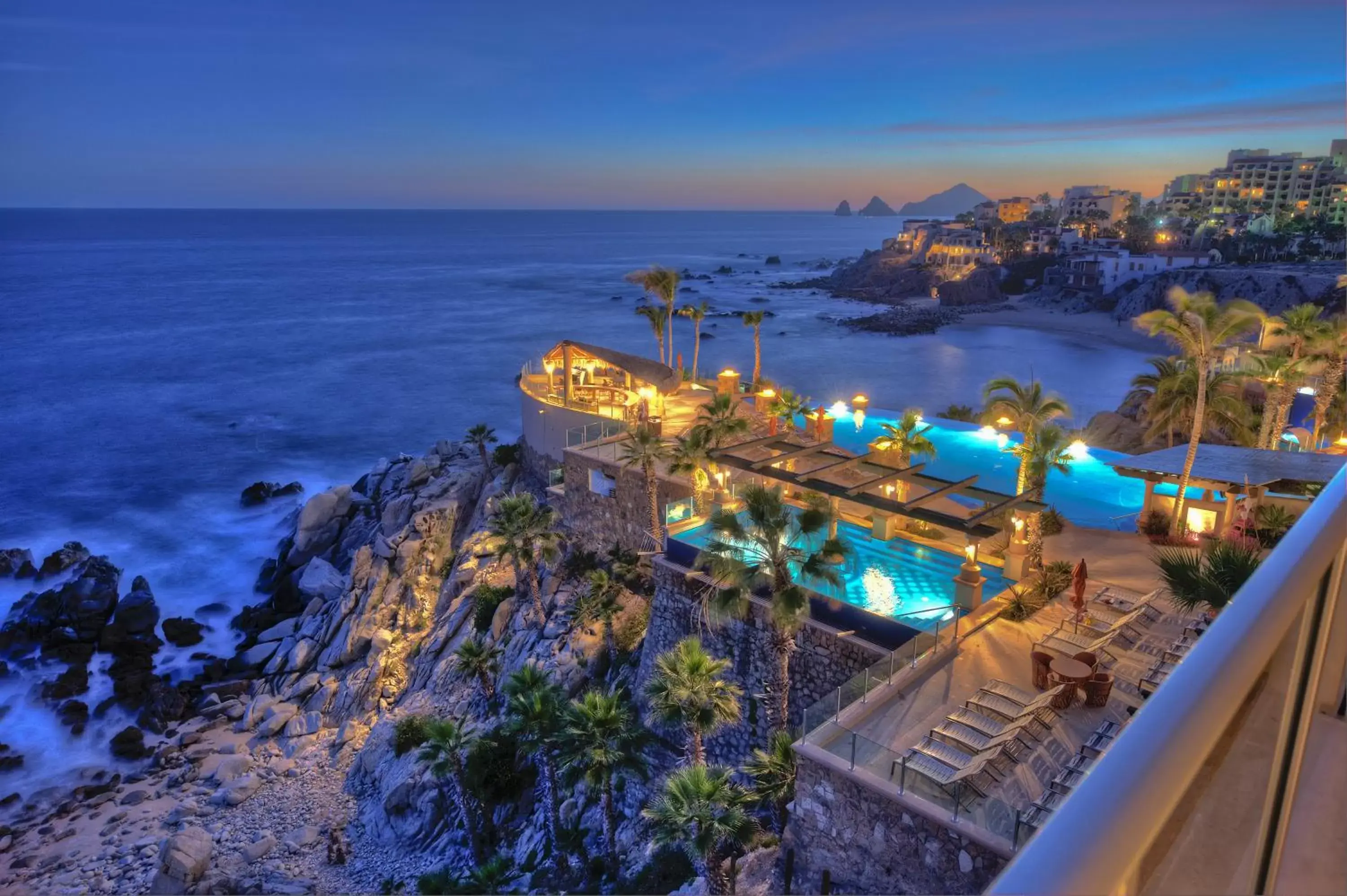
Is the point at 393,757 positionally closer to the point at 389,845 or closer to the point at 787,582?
the point at 389,845

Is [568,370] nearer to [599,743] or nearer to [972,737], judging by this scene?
[599,743]

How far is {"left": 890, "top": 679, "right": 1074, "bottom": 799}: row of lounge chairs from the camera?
10656 mm

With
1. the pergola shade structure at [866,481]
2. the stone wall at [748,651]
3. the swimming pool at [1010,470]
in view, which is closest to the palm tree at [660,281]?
A: the swimming pool at [1010,470]

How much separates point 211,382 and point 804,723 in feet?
213

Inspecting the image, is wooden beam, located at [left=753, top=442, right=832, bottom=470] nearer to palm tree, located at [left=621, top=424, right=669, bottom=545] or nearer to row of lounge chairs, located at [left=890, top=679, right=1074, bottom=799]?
palm tree, located at [left=621, top=424, right=669, bottom=545]

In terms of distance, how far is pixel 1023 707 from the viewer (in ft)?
38.7

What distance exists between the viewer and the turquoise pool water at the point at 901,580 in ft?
50.2

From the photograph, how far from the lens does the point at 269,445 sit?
163 feet

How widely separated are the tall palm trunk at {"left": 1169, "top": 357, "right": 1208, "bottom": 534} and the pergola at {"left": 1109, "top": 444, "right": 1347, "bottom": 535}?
12cm

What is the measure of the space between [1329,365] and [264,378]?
6609 centimetres

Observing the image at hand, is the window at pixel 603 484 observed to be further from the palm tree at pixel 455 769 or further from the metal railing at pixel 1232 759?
the metal railing at pixel 1232 759

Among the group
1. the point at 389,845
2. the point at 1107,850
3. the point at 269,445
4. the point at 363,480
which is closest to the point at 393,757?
the point at 389,845

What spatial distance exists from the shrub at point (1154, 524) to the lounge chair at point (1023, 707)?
842 cm

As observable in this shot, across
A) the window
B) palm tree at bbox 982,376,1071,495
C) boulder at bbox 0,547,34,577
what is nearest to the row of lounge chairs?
palm tree at bbox 982,376,1071,495
